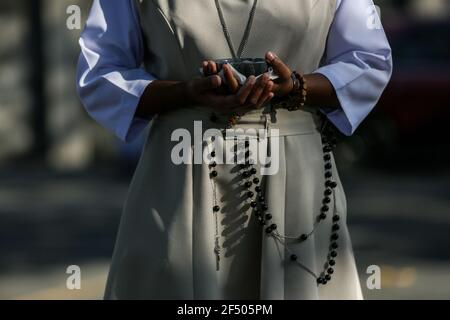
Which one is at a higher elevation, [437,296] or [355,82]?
[437,296]

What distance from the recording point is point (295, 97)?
290 centimetres

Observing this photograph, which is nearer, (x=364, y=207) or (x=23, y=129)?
(x=364, y=207)

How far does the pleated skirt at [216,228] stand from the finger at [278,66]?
15 cm

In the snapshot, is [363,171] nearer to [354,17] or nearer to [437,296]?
[437,296]

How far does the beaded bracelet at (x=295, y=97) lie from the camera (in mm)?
2869

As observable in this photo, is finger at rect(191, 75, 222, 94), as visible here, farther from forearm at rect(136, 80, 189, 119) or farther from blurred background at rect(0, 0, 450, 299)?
blurred background at rect(0, 0, 450, 299)

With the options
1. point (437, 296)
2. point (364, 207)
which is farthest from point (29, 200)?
point (437, 296)

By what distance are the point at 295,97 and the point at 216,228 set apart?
37 cm

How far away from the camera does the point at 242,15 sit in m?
2.92

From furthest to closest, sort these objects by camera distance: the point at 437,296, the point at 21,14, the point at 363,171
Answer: the point at 21,14
the point at 363,171
the point at 437,296

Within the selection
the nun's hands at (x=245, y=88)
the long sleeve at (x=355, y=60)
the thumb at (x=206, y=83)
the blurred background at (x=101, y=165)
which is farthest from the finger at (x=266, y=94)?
the blurred background at (x=101, y=165)

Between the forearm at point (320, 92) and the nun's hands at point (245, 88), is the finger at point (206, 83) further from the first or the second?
the forearm at point (320, 92)

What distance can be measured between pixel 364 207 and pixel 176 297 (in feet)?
22.8

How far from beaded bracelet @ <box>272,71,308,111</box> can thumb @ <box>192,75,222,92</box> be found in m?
0.21
